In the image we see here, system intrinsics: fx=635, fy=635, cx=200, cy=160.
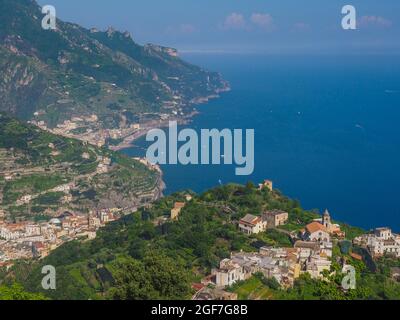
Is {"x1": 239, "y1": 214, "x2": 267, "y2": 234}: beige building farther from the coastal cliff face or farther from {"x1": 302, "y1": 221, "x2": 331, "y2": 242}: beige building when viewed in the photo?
the coastal cliff face

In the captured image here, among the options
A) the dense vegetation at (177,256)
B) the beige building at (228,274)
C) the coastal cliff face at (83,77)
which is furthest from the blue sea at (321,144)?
the beige building at (228,274)

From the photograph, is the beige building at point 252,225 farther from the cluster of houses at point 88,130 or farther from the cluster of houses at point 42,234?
the cluster of houses at point 88,130

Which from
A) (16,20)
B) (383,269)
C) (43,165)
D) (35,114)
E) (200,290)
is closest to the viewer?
(200,290)
